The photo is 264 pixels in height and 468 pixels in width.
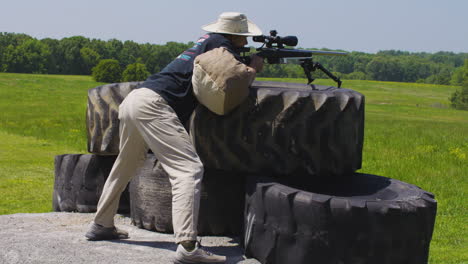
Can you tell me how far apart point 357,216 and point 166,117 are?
158cm

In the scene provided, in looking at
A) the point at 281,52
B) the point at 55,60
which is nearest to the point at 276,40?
the point at 281,52

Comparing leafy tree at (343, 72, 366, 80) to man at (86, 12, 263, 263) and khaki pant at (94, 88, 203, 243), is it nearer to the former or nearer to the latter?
man at (86, 12, 263, 263)

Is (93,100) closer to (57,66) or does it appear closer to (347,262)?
(347,262)

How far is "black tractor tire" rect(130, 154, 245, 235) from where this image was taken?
530cm

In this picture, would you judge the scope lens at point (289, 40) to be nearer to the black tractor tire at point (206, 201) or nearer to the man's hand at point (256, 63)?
the man's hand at point (256, 63)

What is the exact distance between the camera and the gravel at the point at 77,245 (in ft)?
14.5

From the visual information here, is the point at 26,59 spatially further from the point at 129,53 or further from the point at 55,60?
the point at 129,53

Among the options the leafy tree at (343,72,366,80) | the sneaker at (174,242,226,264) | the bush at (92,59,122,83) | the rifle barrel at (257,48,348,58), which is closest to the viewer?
the sneaker at (174,242,226,264)

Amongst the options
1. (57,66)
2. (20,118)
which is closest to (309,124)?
(20,118)

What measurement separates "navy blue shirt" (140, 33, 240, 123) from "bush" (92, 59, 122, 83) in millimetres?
53671

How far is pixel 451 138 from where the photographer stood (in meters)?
17.2

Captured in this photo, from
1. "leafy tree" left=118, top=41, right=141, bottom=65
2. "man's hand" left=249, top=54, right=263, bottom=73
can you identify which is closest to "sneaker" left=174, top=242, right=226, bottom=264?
"man's hand" left=249, top=54, right=263, bottom=73

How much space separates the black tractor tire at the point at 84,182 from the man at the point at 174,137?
1.29m

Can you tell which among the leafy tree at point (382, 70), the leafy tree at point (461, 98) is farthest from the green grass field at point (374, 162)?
the leafy tree at point (382, 70)
